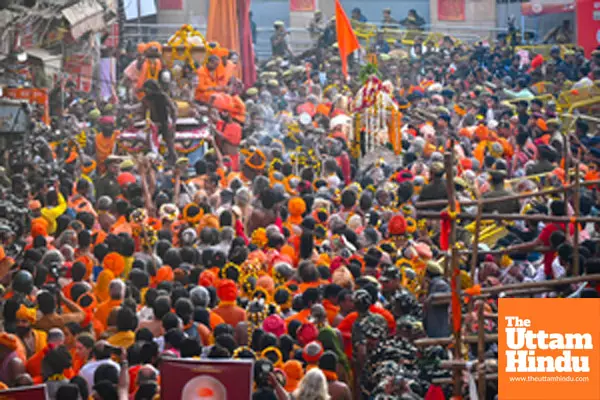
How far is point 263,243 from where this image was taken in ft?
39.5

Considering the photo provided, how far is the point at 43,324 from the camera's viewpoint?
9.69 meters

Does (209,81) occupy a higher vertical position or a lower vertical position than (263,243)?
higher

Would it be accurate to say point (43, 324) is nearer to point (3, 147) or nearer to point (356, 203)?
point (356, 203)

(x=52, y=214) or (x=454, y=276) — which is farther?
(x=52, y=214)

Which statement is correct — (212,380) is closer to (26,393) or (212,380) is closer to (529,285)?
(26,393)

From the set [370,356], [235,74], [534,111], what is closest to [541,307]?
[370,356]

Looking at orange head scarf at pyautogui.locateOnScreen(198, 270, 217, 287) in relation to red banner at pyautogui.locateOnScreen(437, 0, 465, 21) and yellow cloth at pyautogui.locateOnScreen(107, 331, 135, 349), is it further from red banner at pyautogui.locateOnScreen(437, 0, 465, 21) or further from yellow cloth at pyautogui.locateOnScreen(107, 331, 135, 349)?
red banner at pyautogui.locateOnScreen(437, 0, 465, 21)

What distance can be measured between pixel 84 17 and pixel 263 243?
41.5 ft

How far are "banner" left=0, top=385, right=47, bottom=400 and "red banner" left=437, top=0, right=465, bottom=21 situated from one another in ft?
104

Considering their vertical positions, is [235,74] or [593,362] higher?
[235,74]

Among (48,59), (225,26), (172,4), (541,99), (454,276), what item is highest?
(172,4)

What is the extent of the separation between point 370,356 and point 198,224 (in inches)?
169

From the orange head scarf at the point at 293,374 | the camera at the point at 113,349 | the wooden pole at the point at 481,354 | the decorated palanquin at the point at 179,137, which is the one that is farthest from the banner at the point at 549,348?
the decorated palanquin at the point at 179,137

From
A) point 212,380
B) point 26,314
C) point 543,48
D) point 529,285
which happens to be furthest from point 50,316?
point 543,48
